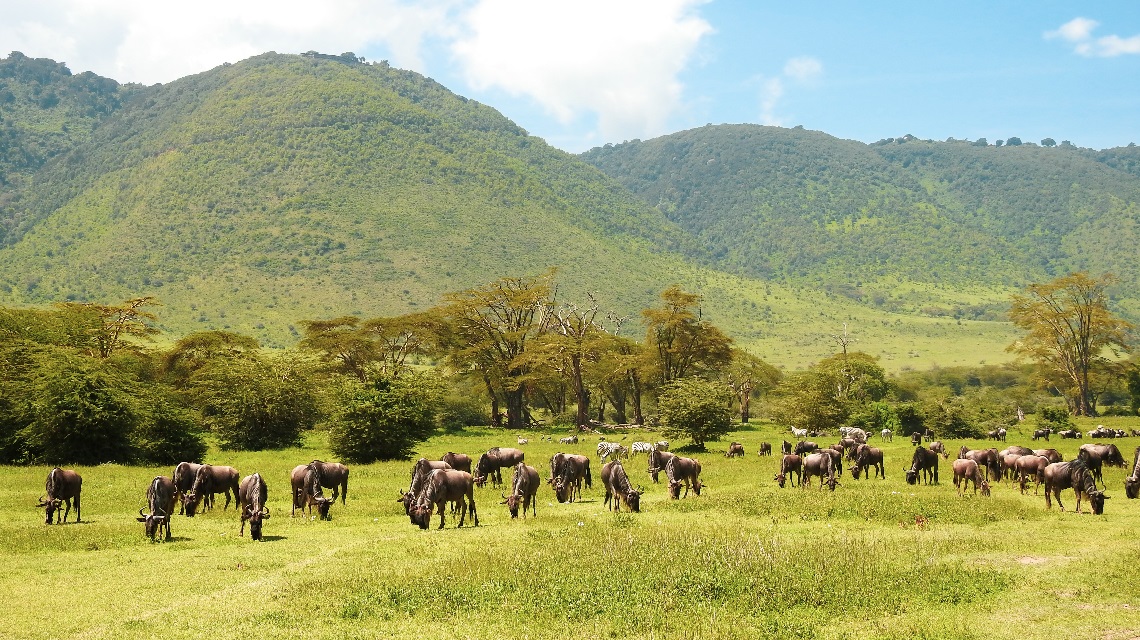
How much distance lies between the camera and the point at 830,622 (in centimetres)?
1348

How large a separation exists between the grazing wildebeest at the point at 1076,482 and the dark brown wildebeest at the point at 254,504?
70.1 feet

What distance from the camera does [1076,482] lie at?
24.0 m

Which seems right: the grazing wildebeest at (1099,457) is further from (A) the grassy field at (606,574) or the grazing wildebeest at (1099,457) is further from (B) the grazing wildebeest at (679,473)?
(B) the grazing wildebeest at (679,473)

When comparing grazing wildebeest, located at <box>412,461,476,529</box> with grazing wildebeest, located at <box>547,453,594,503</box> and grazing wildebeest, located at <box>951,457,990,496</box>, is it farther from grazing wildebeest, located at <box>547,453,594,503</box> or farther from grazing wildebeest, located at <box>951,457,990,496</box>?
grazing wildebeest, located at <box>951,457,990,496</box>

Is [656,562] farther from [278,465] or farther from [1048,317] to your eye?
[1048,317]

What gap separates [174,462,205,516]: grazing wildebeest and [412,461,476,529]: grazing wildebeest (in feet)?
24.5

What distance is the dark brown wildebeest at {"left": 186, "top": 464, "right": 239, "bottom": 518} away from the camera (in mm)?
24297

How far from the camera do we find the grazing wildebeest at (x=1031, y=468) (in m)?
28.7

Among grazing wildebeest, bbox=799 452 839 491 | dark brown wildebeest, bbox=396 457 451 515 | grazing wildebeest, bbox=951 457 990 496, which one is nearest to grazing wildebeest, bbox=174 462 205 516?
dark brown wildebeest, bbox=396 457 451 515

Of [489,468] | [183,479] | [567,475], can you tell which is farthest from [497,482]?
[183,479]

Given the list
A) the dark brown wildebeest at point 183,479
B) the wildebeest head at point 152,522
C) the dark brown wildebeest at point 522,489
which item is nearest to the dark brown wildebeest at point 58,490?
the dark brown wildebeest at point 183,479

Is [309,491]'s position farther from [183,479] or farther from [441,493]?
[441,493]

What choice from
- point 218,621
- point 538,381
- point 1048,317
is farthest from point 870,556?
point 1048,317

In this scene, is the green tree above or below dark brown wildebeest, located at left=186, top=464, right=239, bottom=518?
above
